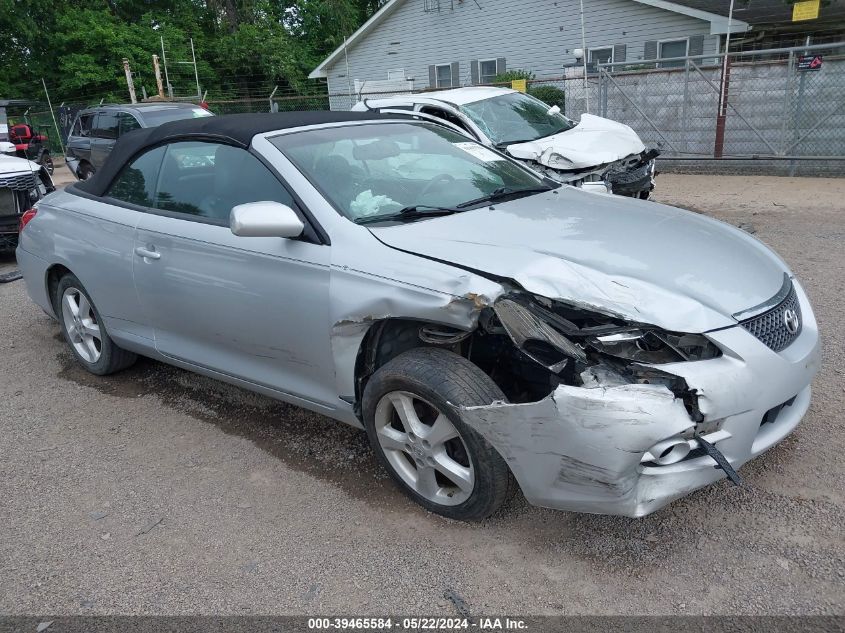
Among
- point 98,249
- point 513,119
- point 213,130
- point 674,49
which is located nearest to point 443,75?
point 674,49

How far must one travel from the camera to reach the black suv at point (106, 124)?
498 inches

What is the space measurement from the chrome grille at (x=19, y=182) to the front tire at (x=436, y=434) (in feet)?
23.8

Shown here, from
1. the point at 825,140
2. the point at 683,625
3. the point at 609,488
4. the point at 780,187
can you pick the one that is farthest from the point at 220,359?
the point at 825,140

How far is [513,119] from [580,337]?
23.0 ft

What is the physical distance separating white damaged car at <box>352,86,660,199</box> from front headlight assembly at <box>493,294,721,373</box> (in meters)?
4.77

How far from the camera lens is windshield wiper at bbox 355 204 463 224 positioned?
10.5ft

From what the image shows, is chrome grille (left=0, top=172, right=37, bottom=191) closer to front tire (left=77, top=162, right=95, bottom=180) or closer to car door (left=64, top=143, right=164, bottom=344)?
car door (left=64, top=143, right=164, bottom=344)

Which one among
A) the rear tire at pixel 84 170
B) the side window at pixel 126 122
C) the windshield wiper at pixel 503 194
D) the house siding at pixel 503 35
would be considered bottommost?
the rear tire at pixel 84 170

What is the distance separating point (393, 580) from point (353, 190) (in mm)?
1808

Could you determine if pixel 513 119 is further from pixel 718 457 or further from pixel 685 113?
pixel 718 457

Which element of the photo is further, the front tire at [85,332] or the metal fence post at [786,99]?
the metal fence post at [786,99]

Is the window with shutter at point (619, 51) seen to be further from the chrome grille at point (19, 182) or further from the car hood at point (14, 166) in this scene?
the chrome grille at point (19, 182)

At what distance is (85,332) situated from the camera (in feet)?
15.4

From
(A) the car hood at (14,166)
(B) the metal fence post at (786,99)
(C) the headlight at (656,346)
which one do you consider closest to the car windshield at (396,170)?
(C) the headlight at (656,346)
